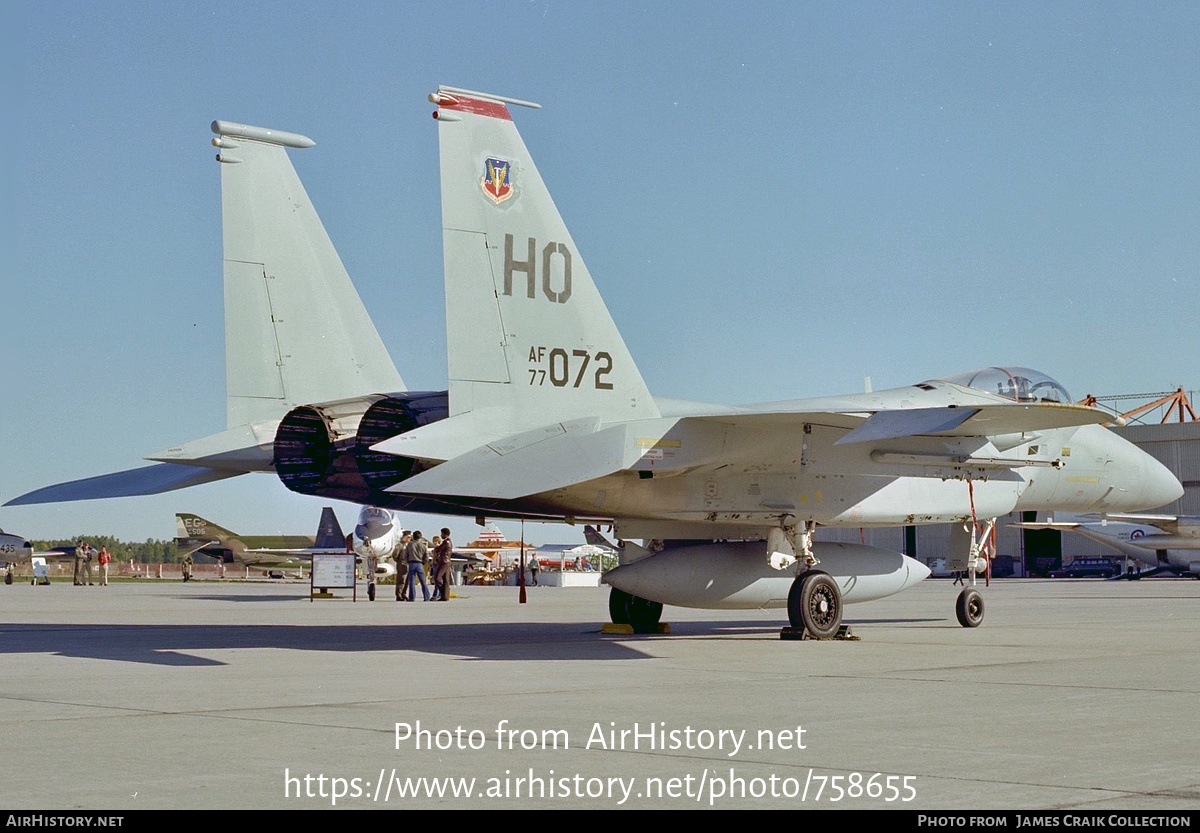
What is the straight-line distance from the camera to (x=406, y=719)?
7.20 meters

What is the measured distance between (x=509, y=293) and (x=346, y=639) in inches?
195

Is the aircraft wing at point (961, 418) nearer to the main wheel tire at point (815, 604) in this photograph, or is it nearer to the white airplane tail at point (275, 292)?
the main wheel tire at point (815, 604)

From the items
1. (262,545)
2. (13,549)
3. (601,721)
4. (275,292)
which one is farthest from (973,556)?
(262,545)

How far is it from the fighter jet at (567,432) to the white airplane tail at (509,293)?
2 centimetres

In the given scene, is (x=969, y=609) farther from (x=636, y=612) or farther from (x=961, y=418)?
(x=961, y=418)

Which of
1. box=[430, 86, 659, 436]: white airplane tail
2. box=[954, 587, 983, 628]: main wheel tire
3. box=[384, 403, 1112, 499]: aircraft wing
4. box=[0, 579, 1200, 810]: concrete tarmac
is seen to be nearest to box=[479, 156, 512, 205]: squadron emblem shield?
box=[430, 86, 659, 436]: white airplane tail

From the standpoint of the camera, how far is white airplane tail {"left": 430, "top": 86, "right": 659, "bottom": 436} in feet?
38.2

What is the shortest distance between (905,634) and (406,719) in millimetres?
9219

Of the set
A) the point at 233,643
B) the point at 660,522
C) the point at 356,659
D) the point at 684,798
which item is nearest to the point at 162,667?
the point at 356,659

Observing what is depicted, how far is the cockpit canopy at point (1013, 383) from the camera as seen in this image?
13984 millimetres

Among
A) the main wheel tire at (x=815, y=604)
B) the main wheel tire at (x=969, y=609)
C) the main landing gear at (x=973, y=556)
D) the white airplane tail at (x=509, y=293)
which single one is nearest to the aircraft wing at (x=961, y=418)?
the white airplane tail at (x=509, y=293)

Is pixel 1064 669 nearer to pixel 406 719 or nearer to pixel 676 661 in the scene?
pixel 676 661

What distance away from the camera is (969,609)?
52.7ft
